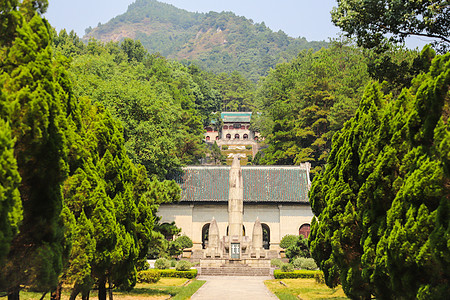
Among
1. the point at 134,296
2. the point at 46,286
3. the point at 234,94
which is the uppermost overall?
the point at 234,94

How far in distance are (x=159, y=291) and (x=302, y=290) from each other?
6.22 metres

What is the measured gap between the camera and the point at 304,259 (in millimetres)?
33156

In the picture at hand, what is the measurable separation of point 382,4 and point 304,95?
34.3 meters

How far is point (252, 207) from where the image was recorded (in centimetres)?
4253

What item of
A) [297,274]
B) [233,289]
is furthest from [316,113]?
[233,289]

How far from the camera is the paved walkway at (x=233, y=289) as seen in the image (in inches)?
870

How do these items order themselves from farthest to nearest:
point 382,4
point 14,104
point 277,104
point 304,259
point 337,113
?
point 277,104 < point 337,113 < point 304,259 < point 382,4 < point 14,104

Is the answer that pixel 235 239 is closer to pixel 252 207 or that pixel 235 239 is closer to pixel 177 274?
pixel 252 207

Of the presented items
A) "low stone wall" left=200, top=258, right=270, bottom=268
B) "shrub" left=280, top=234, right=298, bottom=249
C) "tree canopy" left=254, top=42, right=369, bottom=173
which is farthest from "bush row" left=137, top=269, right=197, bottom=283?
"tree canopy" left=254, top=42, right=369, bottom=173

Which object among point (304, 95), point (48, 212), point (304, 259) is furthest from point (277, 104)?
point (48, 212)

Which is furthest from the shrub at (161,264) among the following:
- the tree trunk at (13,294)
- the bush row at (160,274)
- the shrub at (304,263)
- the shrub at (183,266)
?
the tree trunk at (13,294)

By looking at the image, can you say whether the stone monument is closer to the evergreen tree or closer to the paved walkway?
the paved walkway

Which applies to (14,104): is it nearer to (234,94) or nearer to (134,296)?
(134,296)

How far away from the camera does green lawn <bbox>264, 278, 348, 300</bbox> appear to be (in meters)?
22.1
